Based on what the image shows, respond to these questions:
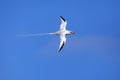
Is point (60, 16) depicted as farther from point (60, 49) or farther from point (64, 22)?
point (60, 49)

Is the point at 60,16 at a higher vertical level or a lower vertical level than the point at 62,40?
higher

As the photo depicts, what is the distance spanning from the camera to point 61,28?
5.98 metres

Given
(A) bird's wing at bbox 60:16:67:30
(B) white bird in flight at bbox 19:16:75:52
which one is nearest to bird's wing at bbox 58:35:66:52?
(B) white bird in flight at bbox 19:16:75:52

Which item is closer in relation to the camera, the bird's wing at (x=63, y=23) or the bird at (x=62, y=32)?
the bird at (x=62, y=32)

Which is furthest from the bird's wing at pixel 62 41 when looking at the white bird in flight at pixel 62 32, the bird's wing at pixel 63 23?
the bird's wing at pixel 63 23

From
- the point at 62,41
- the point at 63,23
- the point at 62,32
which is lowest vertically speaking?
the point at 62,41

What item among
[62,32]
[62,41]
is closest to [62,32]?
[62,32]

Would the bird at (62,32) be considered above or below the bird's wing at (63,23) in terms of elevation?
below

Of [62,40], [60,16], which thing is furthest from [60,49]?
[60,16]

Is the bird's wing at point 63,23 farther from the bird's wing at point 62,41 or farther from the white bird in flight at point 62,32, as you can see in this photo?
the bird's wing at point 62,41

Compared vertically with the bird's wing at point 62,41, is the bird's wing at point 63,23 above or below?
above

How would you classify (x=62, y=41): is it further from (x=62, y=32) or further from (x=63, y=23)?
(x=63, y=23)

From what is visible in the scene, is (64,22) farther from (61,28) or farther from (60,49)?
(60,49)

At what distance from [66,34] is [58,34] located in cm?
13
